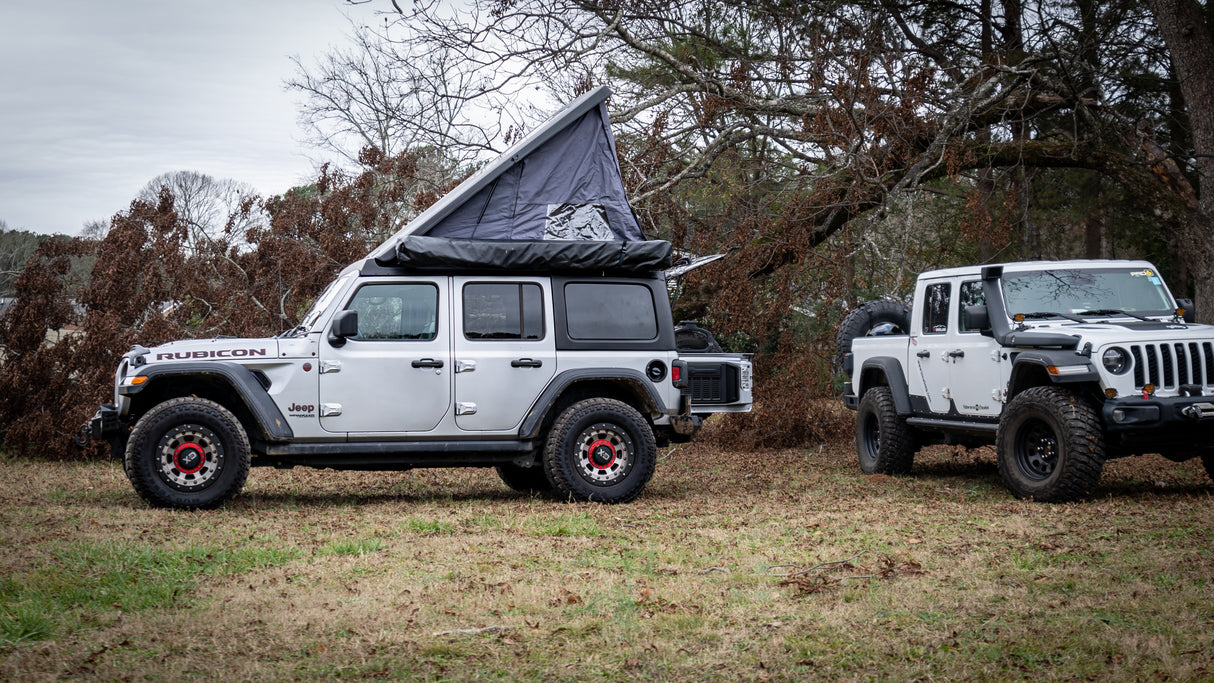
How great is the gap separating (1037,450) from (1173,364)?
121 cm

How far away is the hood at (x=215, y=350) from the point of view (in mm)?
8492

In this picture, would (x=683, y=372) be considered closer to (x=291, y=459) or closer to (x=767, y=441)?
(x=291, y=459)

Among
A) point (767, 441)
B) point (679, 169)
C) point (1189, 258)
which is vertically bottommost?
point (767, 441)

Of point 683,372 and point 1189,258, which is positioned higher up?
point 1189,258

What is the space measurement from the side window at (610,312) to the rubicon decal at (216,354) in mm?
2511

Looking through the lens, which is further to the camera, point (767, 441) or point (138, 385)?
point (767, 441)

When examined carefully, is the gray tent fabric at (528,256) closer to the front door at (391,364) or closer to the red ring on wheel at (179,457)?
the front door at (391,364)

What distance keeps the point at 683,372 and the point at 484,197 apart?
2240 mm

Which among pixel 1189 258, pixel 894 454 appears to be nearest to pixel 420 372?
pixel 894 454

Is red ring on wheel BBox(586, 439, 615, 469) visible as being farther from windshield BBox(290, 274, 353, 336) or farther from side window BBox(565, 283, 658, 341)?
windshield BBox(290, 274, 353, 336)

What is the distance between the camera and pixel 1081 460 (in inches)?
334

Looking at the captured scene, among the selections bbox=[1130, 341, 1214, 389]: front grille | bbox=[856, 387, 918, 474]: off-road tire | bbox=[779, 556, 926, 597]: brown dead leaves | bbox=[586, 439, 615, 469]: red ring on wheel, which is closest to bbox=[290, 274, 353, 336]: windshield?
bbox=[586, 439, 615, 469]: red ring on wheel

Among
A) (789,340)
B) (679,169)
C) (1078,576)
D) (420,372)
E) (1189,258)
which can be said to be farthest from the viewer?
(679,169)

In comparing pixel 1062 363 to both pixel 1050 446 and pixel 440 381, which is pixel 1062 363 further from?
pixel 440 381
